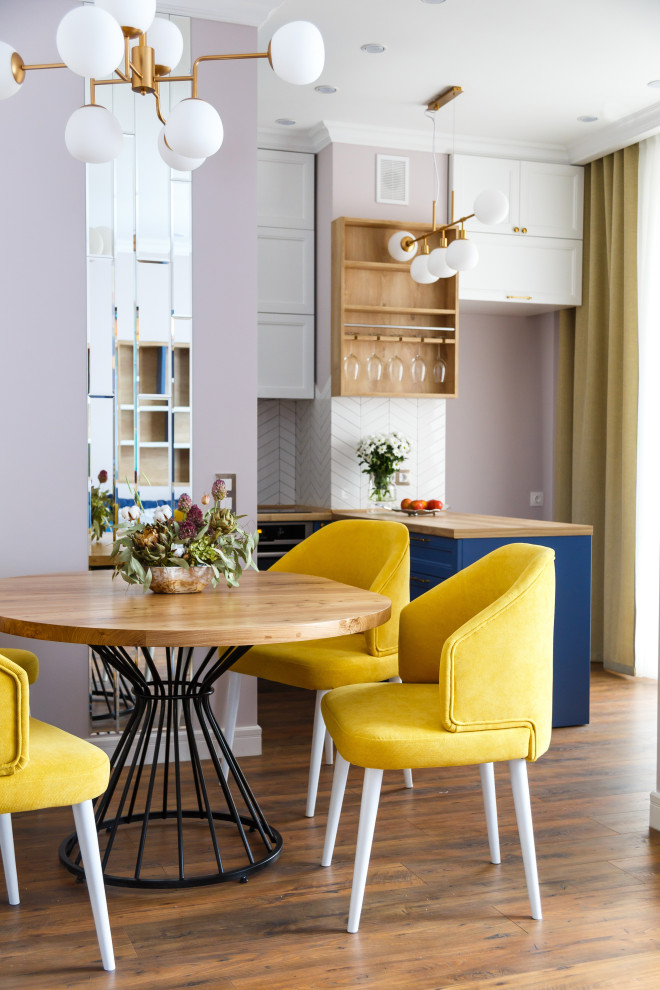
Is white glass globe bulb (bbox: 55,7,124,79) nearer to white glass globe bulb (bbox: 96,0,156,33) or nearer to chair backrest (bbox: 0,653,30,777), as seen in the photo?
white glass globe bulb (bbox: 96,0,156,33)

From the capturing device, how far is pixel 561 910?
2.42 metres

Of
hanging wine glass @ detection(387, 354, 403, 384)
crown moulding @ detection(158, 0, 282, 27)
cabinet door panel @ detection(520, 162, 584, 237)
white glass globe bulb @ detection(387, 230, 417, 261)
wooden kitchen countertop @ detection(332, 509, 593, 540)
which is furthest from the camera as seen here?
cabinet door panel @ detection(520, 162, 584, 237)

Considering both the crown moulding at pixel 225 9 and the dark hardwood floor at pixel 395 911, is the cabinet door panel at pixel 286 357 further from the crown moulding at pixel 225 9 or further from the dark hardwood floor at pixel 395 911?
the dark hardwood floor at pixel 395 911

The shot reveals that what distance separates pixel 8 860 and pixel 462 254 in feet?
10.1

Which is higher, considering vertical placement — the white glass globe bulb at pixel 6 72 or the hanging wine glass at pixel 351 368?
the white glass globe bulb at pixel 6 72

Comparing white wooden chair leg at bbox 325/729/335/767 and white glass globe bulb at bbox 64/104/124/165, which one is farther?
white wooden chair leg at bbox 325/729/335/767

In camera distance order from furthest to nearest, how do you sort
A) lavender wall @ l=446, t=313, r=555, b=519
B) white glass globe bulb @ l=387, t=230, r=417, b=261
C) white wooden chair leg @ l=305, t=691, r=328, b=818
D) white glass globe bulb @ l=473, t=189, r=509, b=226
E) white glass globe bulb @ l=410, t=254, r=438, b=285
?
lavender wall @ l=446, t=313, r=555, b=519
white glass globe bulb @ l=387, t=230, r=417, b=261
white glass globe bulb @ l=410, t=254, r=438, b=285
white glass globe bulb @ l=473, t=189, r=509, b=226
white wooden chair leg @ l=305, t=691, r=328, b=818

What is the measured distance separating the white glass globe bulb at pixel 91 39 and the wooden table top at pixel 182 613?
1.17 metres

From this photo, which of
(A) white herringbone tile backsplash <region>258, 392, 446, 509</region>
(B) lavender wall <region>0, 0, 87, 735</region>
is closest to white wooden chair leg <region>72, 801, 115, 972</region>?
(B) lavender wall <region>0, 0, 87, 735</region>

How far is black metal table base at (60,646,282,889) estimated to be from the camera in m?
2.53

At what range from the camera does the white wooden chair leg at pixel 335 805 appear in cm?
249

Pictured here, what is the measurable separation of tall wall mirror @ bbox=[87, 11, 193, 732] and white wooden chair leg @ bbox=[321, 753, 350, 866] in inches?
47.5

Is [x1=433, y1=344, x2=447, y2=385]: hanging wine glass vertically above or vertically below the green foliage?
above

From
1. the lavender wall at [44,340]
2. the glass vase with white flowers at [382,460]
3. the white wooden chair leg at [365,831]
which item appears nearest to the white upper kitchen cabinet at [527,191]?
the glass vase with white flowers at [382,460]
